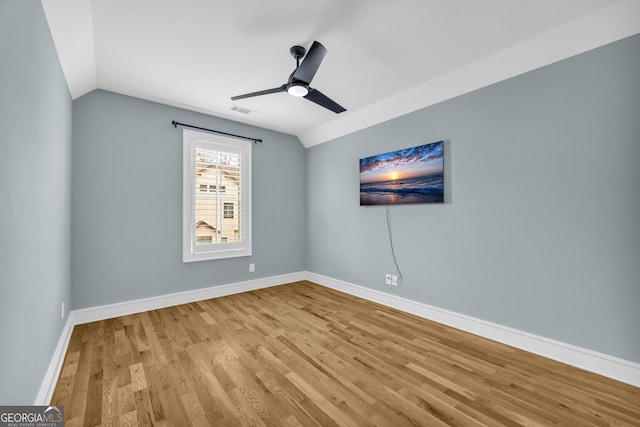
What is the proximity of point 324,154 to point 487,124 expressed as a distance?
8.56 ft

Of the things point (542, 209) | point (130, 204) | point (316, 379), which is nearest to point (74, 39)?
point (130, 204)

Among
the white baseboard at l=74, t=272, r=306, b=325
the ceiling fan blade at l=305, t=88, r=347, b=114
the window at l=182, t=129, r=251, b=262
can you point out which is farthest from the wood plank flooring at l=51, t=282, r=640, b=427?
the ceiling fan blade at l=305, t=88, r=347, b=114

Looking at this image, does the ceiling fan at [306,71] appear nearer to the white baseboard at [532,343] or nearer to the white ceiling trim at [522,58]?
the white ceiling trim at [522,58]

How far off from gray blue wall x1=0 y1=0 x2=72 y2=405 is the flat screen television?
3.30 metres

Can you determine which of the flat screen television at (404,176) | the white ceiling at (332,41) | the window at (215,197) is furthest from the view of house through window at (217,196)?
the flat screen television at (404,176)

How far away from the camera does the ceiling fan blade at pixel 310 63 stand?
2.12 metres

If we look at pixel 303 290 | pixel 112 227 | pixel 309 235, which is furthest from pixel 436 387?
pixel 112 227

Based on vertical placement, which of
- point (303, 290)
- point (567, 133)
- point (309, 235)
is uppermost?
point (567, 133)

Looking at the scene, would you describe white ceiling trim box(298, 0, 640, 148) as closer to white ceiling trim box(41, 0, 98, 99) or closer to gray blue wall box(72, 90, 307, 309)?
gray blue wall box(72, 90, 307, 309)

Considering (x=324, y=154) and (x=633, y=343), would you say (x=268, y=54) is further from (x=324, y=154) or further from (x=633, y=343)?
(x=633, y=343)

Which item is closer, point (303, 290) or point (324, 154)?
point (303, 290)

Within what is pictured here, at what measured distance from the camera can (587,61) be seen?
2.14 m

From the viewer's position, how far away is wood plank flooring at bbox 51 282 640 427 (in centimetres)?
161

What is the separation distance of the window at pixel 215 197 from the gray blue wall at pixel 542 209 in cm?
243
